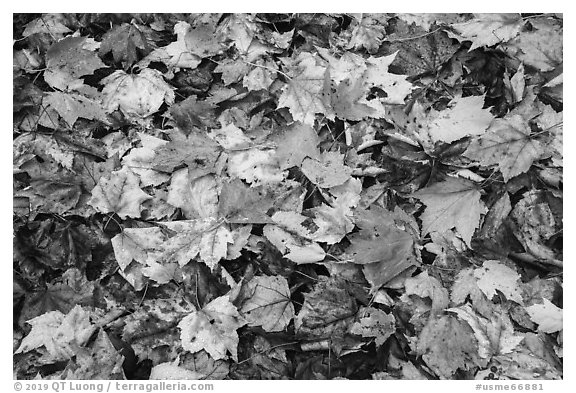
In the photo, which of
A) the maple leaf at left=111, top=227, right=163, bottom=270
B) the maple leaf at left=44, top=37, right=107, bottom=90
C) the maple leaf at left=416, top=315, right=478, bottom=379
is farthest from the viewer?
the maple leaf at left=44, top=37, right=107, bottom=90

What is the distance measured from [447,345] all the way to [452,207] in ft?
1.17

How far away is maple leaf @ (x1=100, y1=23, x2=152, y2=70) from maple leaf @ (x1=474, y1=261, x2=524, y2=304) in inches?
45.1

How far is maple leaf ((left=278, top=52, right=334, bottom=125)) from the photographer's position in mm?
A: 1444

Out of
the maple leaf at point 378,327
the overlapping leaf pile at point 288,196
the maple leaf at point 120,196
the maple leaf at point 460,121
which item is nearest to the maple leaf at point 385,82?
the overlapping leaf pile at point 288,196

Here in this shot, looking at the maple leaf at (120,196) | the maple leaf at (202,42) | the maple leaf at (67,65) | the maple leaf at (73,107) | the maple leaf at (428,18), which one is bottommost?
the maple leaf at (120,196)

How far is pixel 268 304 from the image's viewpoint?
1356mm

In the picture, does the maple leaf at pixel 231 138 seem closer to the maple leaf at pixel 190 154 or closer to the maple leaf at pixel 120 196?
the maple leaf at pixel 190 154

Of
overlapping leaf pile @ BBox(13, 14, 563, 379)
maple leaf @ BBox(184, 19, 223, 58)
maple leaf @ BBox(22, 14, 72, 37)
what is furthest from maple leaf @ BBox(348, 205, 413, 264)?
maple leaf @ BBox(22, 14, 72, 37)

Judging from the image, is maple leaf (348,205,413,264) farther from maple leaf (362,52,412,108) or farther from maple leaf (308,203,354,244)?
maple leaf (362,52,412,108)

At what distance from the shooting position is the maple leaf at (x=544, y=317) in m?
1.35

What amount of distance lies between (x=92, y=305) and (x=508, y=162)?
119cm

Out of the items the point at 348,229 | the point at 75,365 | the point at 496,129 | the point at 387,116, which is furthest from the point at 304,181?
the point at 75,365

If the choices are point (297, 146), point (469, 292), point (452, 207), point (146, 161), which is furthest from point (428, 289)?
point (146, 161)

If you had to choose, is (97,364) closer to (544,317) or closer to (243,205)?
(243,205)
